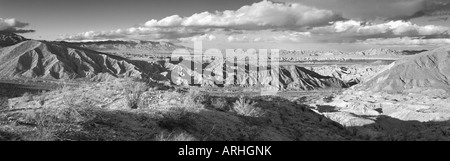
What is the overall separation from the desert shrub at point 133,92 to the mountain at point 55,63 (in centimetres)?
11834

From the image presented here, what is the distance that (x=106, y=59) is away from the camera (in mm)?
177375

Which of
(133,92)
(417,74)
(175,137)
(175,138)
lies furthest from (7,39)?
(175,138)

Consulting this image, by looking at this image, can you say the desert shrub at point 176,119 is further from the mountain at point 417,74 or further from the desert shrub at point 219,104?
the mountain at point 417,74

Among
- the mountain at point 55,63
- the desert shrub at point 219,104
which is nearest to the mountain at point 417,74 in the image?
the mountain at point 55,63

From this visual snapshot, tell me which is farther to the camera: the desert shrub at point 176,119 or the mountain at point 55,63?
the mountain at point 55,63

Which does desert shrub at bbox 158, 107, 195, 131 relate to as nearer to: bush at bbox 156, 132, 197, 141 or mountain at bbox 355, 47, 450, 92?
bush at bbox 156, 132, 197, 141

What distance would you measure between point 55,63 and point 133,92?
5865 inches

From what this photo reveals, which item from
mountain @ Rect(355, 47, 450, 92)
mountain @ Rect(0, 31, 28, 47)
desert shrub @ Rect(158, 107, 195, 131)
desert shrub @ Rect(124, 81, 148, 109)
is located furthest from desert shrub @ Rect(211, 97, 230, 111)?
mountain @ Rect(0, 31, 28, 47)

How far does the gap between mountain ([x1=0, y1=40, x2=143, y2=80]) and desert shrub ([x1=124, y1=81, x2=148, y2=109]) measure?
118m

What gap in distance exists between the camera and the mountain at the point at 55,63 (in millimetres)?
136625

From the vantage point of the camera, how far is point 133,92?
1339 centimetres

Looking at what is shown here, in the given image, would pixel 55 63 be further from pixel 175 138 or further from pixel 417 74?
pixel 417 74

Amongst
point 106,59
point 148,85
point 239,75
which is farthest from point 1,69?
point 148,85
